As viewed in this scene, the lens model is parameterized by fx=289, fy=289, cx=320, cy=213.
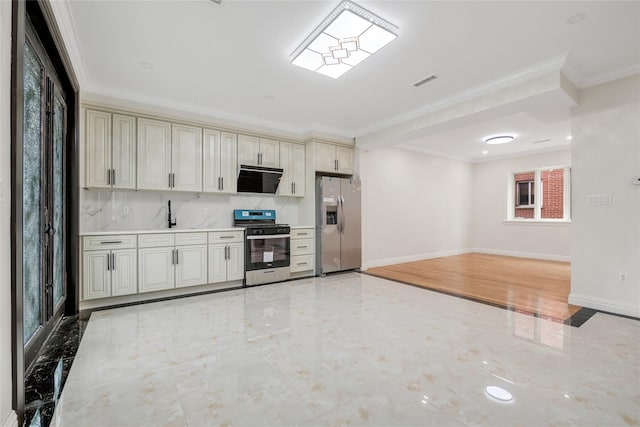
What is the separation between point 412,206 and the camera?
22.9ft

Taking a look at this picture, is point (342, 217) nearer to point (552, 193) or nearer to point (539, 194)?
point (539, 194)

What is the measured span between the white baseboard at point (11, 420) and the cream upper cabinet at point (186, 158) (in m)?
3.09

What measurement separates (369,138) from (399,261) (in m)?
2.91

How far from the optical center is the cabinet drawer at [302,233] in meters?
4.96

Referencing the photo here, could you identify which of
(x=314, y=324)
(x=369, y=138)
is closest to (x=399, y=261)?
(x=369, y=138)

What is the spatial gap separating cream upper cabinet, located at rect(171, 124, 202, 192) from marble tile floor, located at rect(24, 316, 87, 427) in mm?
2043

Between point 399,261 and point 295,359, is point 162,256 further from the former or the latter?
point 399,261

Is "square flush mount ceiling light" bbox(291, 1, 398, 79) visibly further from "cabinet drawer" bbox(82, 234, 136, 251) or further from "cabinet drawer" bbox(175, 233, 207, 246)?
"cabinet drawer" bbox(82, 234, 136, 251)

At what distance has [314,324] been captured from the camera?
9.52ft

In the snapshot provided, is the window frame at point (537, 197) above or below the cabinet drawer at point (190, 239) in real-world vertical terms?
above

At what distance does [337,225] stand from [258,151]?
6.24 feet

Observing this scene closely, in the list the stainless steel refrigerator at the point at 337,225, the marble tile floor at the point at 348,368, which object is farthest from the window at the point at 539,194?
the marble tile floor at the point at 348,368

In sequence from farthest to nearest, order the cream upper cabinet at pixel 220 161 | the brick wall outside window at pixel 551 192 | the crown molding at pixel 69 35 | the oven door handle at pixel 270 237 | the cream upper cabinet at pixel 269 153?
the brick wall outside window at pixel 551 192, the cream upper cabinet at pixel 269 153, the oven door handle at pixel 270 237, the cream upper cabinet at pixel 220 161, the crown molding at pixel 69 35

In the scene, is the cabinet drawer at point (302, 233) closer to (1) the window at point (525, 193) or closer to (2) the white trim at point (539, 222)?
(2) the white trim at point (539, 222)
